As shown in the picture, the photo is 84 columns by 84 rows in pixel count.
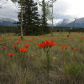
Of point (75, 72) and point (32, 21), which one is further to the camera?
point (32, 21)

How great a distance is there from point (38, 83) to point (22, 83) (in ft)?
0.83

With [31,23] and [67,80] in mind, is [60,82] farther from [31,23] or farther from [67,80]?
[31,23]

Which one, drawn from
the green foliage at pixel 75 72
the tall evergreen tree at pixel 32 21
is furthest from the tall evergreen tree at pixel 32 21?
the green foliage at pixel 75 72

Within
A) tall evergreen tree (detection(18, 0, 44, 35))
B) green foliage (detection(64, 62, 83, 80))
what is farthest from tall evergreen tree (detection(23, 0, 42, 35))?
green foliage (detection(64, 62, 83, 80))

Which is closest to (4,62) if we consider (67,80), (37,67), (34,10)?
(37,67)

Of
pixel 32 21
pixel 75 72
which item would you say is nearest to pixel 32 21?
pixel 32 21

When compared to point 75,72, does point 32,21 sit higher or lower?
higher

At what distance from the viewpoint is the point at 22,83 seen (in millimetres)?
981

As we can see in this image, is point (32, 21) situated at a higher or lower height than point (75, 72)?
higher

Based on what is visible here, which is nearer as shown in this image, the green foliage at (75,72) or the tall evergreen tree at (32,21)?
the green foliage at (75,72)

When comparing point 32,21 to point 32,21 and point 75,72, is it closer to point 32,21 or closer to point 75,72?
point 32,21

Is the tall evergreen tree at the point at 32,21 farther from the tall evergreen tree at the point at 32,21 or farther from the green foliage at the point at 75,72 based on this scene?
the green foliage at the point at 75,72

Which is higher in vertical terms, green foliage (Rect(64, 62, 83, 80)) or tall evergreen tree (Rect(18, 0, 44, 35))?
tall evergreen tree (Rect(18, 0, 44, 35))

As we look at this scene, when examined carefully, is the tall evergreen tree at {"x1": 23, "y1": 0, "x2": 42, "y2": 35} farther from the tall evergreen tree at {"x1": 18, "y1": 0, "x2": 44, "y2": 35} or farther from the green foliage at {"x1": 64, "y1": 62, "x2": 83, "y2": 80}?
the green foliage at {"x1": 64, "y1": 62, "x2": 83, "y2": 80}
